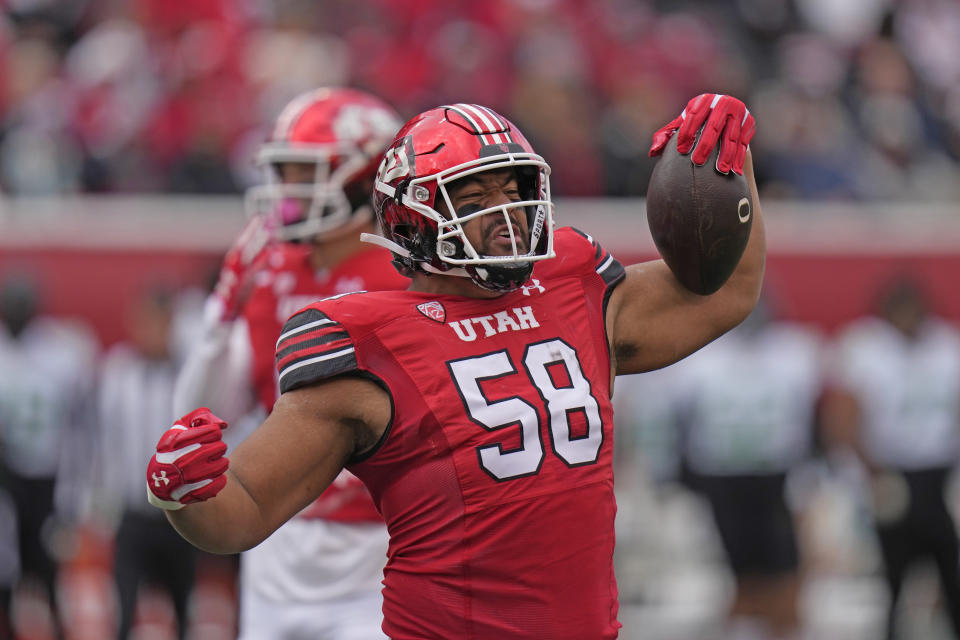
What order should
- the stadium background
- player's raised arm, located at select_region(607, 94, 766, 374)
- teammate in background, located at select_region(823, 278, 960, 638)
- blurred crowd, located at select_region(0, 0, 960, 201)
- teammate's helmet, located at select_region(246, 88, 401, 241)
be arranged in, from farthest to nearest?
blurred crowd, located at select_region(0, 0, 960, 201) < the stadium background < teammate in background, located at select_region(823, 278, 960, 638) < teammate's helmet, located at select_region(246, 88, 401, 241) < player's raised arm, located at select_region(607, 94, 766, 374)

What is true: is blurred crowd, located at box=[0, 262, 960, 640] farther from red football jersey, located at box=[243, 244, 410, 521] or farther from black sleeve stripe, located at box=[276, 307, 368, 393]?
black sleeve stripe, located at box=[276, 307, 368, 393]

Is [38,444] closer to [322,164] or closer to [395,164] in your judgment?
[322,164]

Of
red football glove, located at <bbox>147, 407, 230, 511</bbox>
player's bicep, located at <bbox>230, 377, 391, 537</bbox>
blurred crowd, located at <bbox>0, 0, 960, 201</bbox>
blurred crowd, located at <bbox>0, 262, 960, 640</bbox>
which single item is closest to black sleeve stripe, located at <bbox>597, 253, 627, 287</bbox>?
player's bicep, located at <bbox>230, 377, 391, 537</bbox>

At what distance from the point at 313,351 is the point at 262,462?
0.74 ft

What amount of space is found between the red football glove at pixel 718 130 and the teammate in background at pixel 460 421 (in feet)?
1.16

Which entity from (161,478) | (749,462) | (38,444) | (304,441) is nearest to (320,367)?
(304,441)

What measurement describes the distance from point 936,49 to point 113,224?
21.3ft

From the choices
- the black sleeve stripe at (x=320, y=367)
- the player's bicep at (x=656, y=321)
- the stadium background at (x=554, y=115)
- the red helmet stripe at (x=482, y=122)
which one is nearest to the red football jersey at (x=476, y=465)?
the black sleeve stripe at (x=320, y=367)

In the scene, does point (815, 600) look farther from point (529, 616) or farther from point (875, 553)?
point (529, 616)

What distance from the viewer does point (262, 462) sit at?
2.62 m

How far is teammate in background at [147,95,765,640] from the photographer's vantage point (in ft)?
8.73

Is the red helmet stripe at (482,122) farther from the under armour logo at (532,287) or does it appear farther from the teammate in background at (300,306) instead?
the teammate in background at (300,306)

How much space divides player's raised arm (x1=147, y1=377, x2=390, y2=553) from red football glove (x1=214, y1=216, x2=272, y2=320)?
1525mm

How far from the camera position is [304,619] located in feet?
13.1
